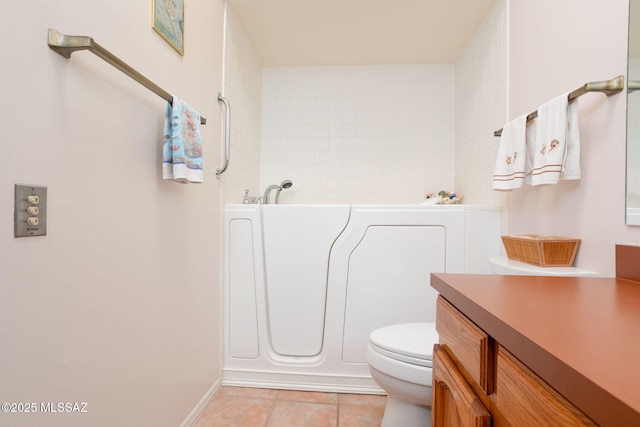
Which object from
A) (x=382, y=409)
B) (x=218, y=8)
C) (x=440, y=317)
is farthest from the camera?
(x=218, y=8)

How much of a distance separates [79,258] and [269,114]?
2023mm

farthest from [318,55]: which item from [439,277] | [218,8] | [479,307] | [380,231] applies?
[479,307]

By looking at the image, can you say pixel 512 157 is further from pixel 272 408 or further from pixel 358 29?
pixel 272 408

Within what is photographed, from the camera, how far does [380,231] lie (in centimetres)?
175

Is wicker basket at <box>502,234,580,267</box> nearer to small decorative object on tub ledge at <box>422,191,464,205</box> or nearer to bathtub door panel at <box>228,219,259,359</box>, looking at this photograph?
small decorative object on tub ledge at <box>422,191,464,205</box>

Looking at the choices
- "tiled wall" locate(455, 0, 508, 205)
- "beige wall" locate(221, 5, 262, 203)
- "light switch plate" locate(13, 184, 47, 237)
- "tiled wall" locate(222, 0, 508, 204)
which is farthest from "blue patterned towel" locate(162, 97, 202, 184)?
"tiled wall" locate(455, 0, 508, 205)

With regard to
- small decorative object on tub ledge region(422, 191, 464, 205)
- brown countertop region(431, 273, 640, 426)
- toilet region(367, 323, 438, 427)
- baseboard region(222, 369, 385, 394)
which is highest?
small decorative object on tub ledge region(422, 191, 464, 205)

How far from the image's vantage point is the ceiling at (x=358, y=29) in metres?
1.84

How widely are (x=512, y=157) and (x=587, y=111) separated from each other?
324 millimetres

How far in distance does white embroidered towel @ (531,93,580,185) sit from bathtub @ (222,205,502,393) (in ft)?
2.03

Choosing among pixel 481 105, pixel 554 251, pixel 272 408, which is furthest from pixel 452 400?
pixel 481 105

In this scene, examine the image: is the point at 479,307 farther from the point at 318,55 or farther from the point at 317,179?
the point at 318,55

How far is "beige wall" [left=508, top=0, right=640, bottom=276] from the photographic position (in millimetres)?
971

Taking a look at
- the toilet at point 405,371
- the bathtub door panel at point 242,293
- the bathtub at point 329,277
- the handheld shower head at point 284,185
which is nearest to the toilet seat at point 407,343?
the toilet at point 405,371
